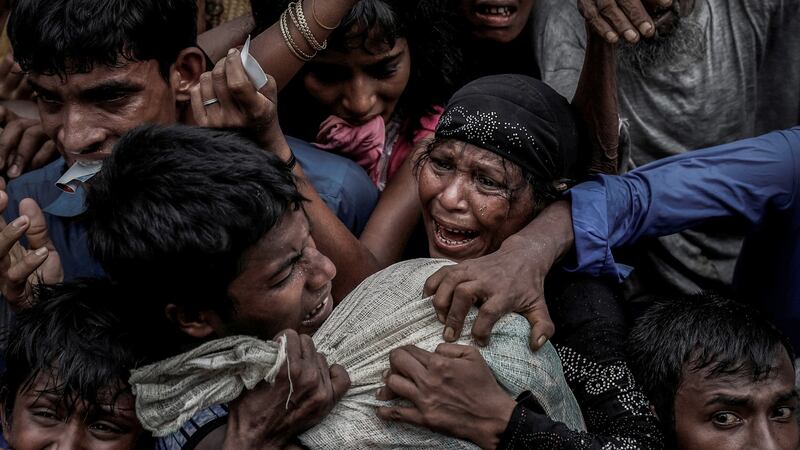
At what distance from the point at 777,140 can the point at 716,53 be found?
3.43 feet

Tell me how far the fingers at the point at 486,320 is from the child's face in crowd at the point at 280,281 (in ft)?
1.51

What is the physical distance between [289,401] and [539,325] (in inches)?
29.1

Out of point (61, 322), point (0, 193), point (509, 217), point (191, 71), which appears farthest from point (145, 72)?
point (509, 217)

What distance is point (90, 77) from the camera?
351 centimetres

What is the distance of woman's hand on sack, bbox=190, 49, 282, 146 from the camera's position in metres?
2.95

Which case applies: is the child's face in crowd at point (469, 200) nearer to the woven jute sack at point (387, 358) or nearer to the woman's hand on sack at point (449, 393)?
the woven jute sack at point (387, 358)

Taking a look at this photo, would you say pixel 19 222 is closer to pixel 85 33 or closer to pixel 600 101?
pixel 85 33

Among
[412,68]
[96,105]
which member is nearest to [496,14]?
[412,68]

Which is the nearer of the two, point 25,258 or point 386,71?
point 25,258

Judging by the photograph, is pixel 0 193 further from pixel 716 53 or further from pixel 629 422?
pixel 716 53

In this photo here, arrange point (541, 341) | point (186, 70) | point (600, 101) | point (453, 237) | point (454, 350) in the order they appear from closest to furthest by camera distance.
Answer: point (454, 350)
point (541, 341)
point (453, 237)
point (600, 101)
point (186, 70)

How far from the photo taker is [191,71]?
384 cm

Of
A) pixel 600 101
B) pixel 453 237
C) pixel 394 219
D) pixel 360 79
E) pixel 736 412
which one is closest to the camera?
pixel 736 412

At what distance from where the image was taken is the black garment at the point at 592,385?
2785 mm
